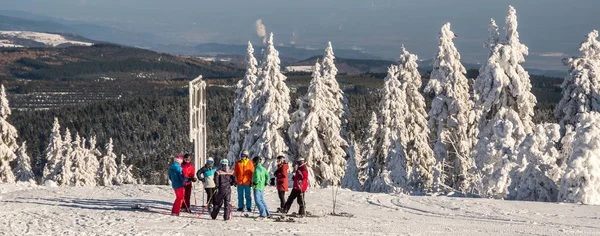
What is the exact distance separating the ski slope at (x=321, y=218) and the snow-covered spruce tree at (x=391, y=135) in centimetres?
1335

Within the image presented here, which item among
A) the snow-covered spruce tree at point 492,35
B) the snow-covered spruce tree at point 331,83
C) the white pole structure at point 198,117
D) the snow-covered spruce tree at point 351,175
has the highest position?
the snow-covered spruce tree at point 492,35

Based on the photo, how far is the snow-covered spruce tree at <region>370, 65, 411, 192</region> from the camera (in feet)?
131

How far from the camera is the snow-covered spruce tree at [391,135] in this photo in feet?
131

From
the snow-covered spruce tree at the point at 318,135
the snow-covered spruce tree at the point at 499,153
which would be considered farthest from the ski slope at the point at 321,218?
the snow-covered spruce tree at the point at 318,135

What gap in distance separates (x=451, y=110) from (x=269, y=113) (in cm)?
1012

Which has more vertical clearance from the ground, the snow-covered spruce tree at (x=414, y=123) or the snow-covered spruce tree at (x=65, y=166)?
the snow-covered spruce tree at (x=414, y=123)

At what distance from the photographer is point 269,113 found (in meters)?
39.1

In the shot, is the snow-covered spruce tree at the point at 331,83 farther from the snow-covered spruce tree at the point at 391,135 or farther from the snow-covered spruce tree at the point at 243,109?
the snow-covered spruce tree at the point at 243,109

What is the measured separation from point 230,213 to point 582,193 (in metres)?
12.5

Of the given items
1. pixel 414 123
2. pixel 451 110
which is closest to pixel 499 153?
pixel 451 110

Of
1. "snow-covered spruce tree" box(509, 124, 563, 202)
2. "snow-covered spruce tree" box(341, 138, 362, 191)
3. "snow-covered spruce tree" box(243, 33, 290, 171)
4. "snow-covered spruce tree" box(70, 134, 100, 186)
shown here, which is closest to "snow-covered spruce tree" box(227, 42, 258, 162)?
"snow-covered spruce tree" box(243, 33, 290, 171)

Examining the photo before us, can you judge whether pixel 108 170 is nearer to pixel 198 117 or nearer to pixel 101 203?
pixel 198 117

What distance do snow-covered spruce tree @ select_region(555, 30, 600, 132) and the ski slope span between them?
12.8m

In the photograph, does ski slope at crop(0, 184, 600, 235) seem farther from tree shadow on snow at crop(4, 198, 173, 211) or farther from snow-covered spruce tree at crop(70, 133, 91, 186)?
snow-covered spruce tree at crop(70, 133, 91, 186)
